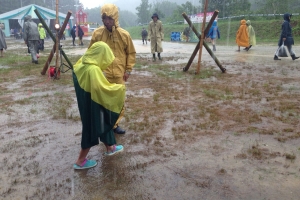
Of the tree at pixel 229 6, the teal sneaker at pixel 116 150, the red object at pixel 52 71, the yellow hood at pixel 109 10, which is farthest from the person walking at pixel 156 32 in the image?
the tree at pixel 229 6

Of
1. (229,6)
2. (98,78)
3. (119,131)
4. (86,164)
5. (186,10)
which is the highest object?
(186,10)

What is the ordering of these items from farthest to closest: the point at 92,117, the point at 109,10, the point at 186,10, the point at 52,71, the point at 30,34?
the point at 186,10, the point at 30,34, the point at 52,71, the point at 109,10, the point at 92,117

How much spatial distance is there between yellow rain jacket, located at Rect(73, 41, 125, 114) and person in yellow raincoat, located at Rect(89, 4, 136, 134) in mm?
877

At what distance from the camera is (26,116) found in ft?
17.4

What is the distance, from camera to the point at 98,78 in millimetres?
2984

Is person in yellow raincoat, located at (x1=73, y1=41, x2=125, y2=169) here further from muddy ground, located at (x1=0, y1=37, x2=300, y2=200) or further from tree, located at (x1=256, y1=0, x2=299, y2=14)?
tree, located at (x1=256, y1=0, x2=299, y2=14)

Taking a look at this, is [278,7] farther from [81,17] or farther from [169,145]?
[169,145]

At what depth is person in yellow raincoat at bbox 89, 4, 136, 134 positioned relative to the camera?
3939 mm

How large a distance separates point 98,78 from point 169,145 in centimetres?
145

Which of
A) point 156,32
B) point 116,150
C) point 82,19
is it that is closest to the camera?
point 116,150

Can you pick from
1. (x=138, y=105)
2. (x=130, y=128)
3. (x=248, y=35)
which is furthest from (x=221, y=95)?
(x=248, y=35)

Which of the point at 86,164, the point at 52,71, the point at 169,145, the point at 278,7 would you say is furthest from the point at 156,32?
the point at 278,7

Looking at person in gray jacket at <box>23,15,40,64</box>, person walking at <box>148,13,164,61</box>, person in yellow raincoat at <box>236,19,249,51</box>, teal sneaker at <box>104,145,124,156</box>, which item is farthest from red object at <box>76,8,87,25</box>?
teal sneaker at <box>104,145,124,156</box>

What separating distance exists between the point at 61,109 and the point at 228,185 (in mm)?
3630
